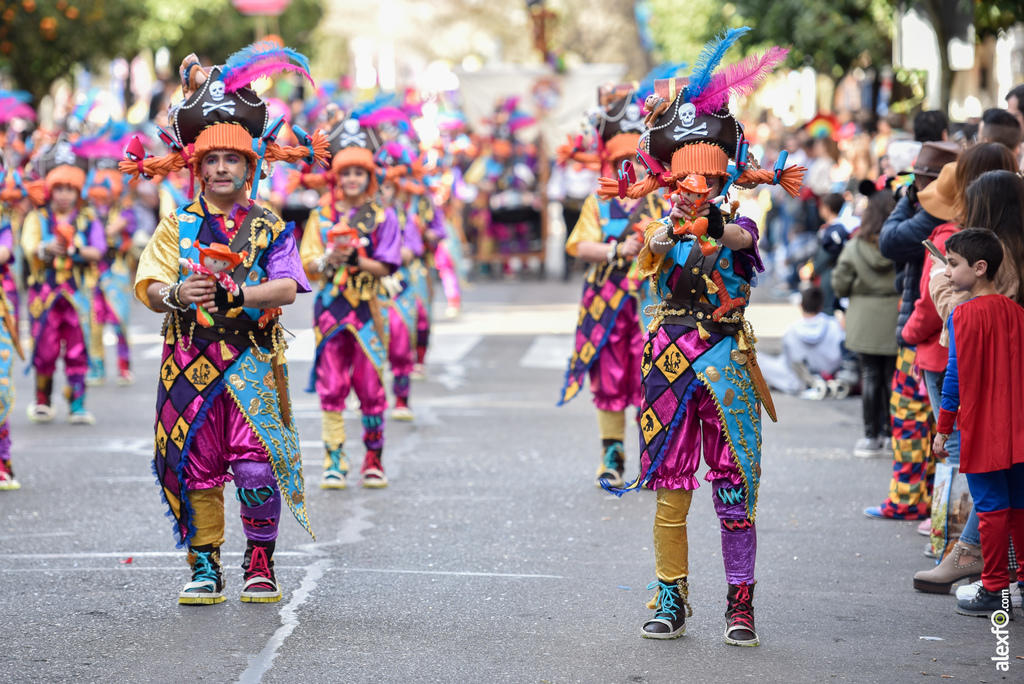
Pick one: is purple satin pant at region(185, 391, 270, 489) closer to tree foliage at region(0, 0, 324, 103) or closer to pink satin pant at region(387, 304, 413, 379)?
pink satin pant at region(387, 304, 413, 379)

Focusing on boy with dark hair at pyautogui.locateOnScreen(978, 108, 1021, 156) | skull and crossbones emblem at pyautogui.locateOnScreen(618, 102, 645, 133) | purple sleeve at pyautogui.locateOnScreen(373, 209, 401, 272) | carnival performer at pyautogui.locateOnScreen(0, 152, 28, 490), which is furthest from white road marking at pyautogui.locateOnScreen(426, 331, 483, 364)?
boy with dark hair at pyautogui.locateOnScreen(978, 108, 1021, 156)

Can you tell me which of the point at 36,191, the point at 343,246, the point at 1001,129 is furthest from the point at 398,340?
the point at 1001,129

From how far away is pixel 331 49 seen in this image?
71.9 m

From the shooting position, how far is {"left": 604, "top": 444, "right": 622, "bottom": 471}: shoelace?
8336mm

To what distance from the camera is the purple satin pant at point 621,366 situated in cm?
830

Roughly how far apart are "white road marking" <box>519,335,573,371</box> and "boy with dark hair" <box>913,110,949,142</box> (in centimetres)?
629

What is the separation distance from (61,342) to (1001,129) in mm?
7081

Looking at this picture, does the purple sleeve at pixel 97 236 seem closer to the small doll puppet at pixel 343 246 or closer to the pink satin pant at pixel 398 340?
the pink satin pant at pixel 398 340

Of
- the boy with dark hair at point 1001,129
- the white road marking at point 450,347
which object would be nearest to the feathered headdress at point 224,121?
the boy with dark hair at point 1001,129

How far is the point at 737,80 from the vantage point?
5.46 meters

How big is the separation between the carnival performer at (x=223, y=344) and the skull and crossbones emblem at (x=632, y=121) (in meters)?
2.78

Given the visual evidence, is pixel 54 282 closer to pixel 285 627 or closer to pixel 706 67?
pixel 285 627

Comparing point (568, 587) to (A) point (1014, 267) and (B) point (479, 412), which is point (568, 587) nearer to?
(A) point (1014, 267)

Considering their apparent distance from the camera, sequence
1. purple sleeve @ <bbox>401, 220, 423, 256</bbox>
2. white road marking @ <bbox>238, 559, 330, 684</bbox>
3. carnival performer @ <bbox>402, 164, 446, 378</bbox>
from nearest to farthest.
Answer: white road marking @ <bbox>238, 559, 330, 684</bbox> < purple sleeve @ <bbox>401, 220, 423, 256</bbox> < carnival performer @ <bbox>402, 164, 446, 378</bbox>
